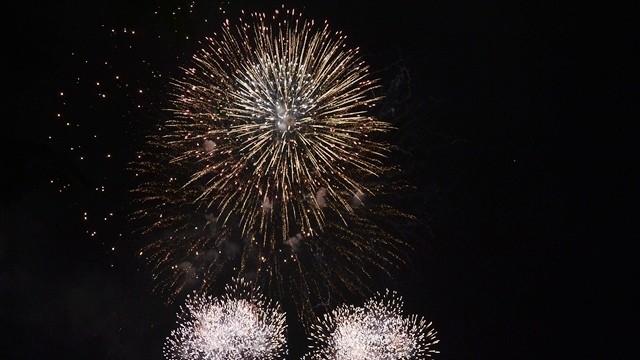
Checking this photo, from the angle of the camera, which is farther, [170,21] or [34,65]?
[170,21]

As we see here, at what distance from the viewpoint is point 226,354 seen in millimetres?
21938

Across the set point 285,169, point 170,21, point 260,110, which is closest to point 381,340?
point 285,169

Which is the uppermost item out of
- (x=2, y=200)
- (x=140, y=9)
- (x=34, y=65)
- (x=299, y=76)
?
(x=299, y=76)

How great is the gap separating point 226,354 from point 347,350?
3.82 meters

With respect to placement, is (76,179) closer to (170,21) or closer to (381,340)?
(170,21)

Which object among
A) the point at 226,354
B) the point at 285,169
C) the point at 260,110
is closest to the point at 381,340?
the point at 226,354

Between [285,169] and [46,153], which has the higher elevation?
[285,169]

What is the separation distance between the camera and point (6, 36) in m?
5.25

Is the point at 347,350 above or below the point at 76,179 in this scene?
above

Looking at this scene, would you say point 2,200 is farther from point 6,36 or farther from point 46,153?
point 6,36

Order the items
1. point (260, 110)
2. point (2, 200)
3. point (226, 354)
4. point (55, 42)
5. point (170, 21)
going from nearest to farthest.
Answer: point (2, 200), point (55, 42), point (170, 21), point (260, 110), point (226, 354)

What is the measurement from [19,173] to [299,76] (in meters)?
9.92

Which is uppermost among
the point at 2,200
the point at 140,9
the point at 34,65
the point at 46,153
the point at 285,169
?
the point at 285,169

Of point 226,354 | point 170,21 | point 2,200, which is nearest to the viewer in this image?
point 2,200
